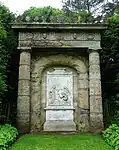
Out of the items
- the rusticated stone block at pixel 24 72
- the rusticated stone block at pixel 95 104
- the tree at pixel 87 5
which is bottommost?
the rusticated stone block at pixel 95 104

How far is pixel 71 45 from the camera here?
12922 mm

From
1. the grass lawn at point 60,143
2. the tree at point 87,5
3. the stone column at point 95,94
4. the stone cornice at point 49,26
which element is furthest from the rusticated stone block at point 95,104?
the tree at point 87,5

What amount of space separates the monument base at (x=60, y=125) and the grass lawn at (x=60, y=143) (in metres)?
1.98

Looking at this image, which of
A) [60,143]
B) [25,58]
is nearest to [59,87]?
[25,58]

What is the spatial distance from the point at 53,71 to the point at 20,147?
17.3 ft

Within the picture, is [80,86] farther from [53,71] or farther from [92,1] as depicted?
[92,1]

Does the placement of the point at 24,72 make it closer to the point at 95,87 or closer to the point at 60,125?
the point at 60,125

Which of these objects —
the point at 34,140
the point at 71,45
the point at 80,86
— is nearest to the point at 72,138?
the point at 34,140

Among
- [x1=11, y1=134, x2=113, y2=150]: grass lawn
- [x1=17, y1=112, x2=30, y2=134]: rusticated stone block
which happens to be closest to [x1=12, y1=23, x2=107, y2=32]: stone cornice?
[x1=17, y1=112, x2=30, y2=134]: rusticated stone block

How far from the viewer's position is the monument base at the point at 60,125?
12.6 metres

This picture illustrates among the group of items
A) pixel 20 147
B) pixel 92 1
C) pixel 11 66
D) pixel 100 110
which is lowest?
pixel 20 147

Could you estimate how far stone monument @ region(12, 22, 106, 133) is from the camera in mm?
12633

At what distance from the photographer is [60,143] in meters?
9.47

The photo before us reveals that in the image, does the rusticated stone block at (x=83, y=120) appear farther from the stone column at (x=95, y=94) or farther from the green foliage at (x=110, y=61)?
the green foliage at (x=110, y=61)
